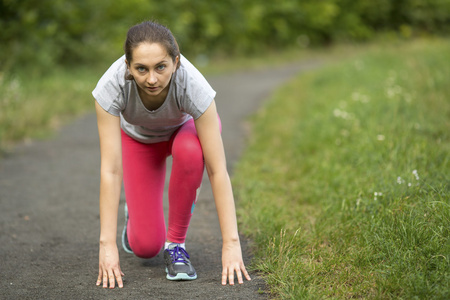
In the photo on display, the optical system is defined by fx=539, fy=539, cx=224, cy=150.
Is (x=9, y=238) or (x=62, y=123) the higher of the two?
(x=62, y=123)

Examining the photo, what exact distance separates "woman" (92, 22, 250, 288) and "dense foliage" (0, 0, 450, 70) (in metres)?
0.46

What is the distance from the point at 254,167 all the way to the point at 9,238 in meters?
2.61

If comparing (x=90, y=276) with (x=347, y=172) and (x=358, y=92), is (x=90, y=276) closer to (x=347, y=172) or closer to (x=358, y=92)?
(x=347, y=172)

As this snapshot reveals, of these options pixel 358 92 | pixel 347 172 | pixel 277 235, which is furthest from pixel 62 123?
pixel 277 235

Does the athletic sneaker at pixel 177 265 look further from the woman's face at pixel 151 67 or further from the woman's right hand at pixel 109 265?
the woman's face at pixel 151 67

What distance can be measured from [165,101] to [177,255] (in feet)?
2.88

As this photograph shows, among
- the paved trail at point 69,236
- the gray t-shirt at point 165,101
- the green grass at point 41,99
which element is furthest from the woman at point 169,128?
the green grass at point 41,99

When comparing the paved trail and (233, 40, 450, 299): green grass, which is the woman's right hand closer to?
the paved trail

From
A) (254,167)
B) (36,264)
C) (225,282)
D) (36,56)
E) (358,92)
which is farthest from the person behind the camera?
(36,56)

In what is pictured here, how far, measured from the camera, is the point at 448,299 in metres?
2.44

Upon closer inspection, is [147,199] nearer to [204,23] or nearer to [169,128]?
[169,128]

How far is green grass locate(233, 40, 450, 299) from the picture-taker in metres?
2.77

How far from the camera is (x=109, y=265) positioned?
2791 mm

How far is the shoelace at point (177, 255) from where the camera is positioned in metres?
3.04
